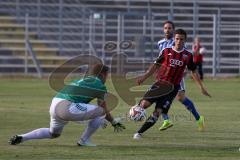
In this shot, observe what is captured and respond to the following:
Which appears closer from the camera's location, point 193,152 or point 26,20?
point 193,152

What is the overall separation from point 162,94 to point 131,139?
3.20 ft

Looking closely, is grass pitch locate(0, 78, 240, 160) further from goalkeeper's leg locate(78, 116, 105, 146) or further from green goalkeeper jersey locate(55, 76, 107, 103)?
green goalkeeper jersey locate(55, 76, 107, 103)

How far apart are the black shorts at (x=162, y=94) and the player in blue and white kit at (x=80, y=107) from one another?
1.64 m

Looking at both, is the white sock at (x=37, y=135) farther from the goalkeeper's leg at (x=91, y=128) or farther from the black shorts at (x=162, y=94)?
the black shorts at (x=162, y=94)

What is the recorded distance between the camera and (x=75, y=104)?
472 inches

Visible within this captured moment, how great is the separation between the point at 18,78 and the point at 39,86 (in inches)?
277

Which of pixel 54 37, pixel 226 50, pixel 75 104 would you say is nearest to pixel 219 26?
pixel 226 50

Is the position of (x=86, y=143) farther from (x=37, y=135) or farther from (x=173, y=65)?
(x=173, y=65)

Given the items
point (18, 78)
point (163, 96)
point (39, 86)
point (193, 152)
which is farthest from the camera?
point (18, 78)

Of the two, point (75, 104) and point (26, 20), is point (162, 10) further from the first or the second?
→ point (75, 104)

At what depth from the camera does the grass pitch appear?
11.1m

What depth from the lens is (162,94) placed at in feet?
44.4

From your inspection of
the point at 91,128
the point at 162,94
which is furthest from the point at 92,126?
the point at 162,94

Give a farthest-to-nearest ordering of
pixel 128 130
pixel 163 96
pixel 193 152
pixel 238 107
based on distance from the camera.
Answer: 1. pixel 238 107
2. pixel 128 130
3. pixel 163 96
4. pixel 193 152
